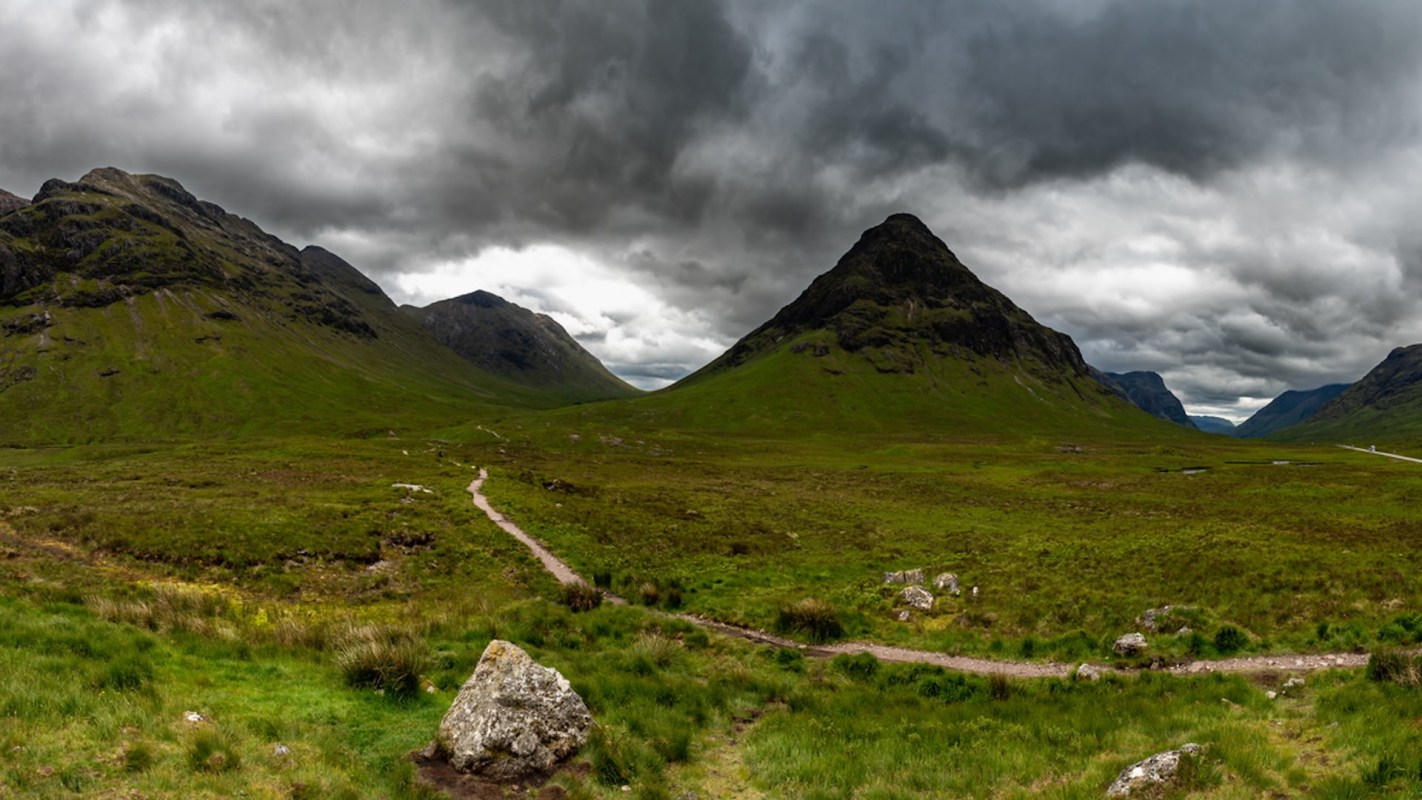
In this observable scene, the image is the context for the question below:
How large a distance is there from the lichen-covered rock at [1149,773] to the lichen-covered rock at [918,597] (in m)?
14.6

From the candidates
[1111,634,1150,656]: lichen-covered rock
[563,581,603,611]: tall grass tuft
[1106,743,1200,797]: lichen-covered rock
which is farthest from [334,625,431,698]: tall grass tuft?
[1111,634,1150,656]: lichen-covered rock

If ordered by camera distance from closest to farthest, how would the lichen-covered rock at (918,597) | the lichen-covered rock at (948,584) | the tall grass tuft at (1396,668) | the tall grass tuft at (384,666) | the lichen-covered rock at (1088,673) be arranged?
the tall grass tuft at (1396,668) → the tall grass tuft at (384,666) → the lichen-covered rock at (1088,673) → the lichen-covered rock at (918,597) → the lichen-covered rock at (948,584)

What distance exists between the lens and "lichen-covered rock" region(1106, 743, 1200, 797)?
30.7 feet

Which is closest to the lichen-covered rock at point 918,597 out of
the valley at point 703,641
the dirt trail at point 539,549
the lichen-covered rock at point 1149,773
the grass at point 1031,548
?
the valley at point 703,641

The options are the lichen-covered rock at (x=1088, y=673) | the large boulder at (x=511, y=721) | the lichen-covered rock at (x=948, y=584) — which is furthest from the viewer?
the lichen-covered rock at (x=948, y=584)

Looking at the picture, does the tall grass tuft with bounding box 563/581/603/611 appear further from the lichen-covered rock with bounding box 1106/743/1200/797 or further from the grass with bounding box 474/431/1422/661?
the lichen-covered rock with bounding box 1106/743/1200/797

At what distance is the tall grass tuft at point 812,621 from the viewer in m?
21.2

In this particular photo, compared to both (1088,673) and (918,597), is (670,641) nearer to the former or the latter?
(918,597)

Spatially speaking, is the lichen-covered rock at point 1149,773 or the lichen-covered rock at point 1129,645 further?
the lichen-covered rock at point 1129,645

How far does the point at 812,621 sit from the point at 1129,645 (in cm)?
998

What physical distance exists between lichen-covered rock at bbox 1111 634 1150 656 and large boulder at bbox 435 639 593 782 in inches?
661

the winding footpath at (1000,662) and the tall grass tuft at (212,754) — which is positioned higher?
the tall grass tuft at (212,754)

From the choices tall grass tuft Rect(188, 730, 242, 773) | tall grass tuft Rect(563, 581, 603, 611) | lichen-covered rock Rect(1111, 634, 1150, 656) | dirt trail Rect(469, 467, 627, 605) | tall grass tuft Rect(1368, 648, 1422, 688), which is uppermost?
tall grass tuft Rect(1368, 648, 1422, 688)

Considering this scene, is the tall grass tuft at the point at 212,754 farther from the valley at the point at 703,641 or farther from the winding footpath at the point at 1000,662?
the winding footpath at the point at 1000,662
